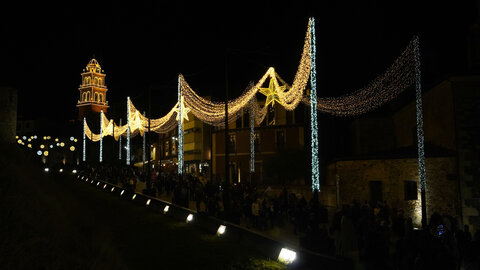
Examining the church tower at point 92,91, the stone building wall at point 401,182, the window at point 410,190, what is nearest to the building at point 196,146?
the stone building wall at point 401,182

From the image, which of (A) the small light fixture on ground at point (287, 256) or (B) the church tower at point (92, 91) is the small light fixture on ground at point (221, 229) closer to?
(A) the small light fixture on ground at point (287, 256)

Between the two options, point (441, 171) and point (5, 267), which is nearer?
point (5, 267)

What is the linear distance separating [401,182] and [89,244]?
1577 cm

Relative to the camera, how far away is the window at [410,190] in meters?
21.4

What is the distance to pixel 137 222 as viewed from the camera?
2019cm

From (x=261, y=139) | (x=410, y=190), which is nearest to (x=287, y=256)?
(x=410, y=190)

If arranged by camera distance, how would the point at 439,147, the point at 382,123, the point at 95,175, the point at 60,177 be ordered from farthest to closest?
the point at 95,175, the point at 60,177, the point at 382,123, the point at 439,147

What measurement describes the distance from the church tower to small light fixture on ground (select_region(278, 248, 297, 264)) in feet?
270

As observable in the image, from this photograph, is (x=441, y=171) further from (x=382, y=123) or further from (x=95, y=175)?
(x=95, y=175)

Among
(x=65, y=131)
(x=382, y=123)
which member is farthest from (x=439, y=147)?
(x=65, y=131)

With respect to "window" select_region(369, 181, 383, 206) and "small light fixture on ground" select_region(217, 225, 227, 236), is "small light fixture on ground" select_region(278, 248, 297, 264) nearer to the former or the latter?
"small light fixture on ground" select_region(217, 225, 227, 236)

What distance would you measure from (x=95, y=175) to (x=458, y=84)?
34.2 metres

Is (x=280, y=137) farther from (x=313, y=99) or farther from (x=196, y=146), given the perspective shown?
(x=313, y=99)

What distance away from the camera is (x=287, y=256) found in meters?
11.9
